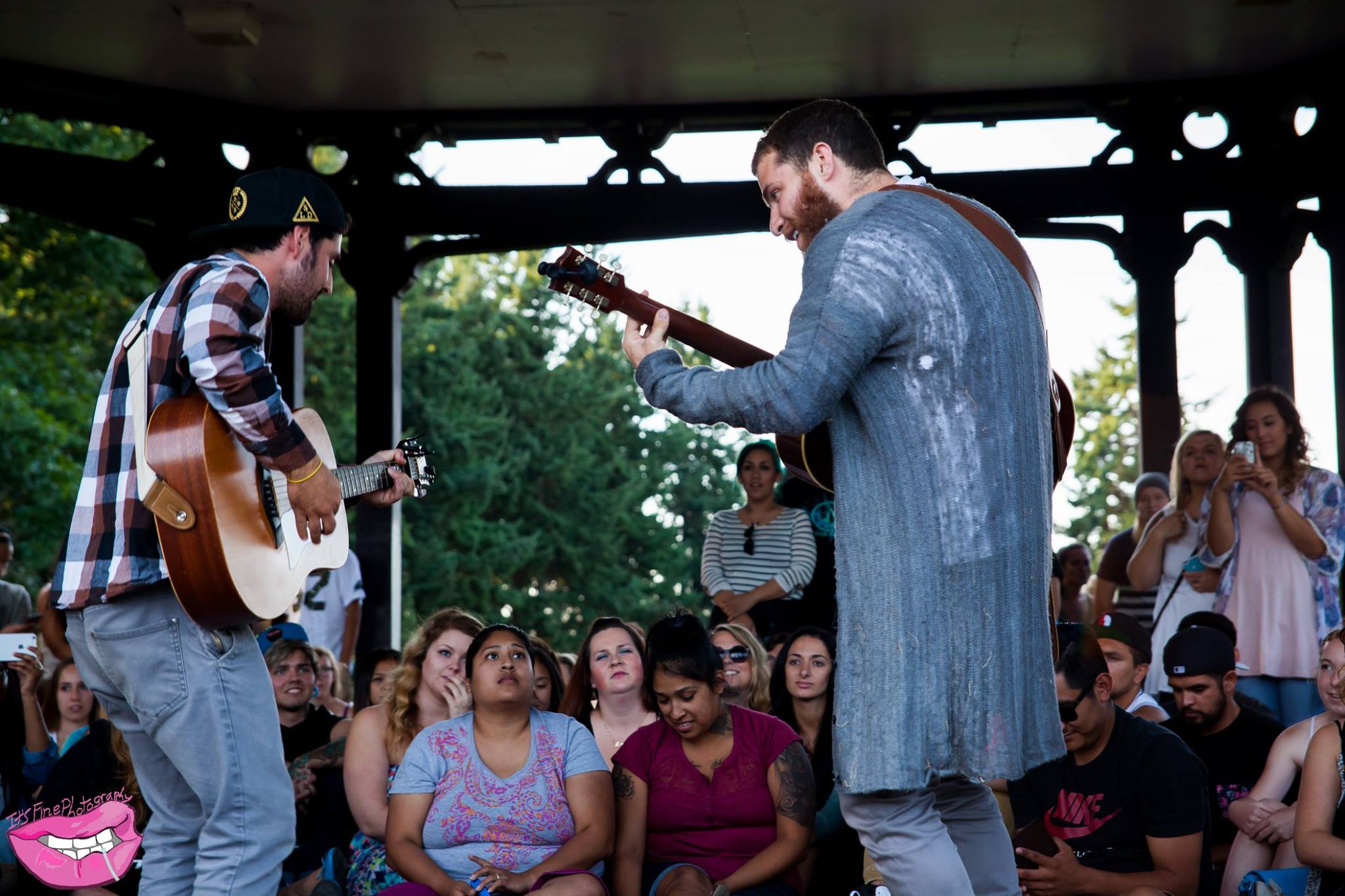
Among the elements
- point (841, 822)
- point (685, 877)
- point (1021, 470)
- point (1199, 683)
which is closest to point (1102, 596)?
point (1199, 683)

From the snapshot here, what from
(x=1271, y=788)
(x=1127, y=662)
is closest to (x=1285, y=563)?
(x=1127, y=662)

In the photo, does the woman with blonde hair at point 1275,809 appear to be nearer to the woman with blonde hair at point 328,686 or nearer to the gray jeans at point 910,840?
the gray jeans at point 910,840

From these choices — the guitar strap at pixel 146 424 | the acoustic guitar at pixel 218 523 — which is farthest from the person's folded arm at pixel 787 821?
the guitar strap at pixel 146 424

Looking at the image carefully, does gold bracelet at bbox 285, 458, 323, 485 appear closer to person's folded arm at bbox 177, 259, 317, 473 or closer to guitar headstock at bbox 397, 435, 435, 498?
person's folded arm at bbox 177, 259, 317, 473

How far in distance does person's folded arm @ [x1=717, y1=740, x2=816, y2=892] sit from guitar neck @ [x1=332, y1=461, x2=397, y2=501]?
1.84 meters

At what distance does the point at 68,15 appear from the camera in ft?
23.6

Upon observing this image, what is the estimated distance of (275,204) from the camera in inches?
129

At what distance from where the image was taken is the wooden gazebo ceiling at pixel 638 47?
23.2ft

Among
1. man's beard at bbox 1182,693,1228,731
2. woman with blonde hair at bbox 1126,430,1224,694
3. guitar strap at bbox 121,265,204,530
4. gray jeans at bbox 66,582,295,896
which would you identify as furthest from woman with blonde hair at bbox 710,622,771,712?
guitar strap at bbox 121,265,204,530

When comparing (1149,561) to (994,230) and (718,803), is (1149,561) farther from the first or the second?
(994,230)

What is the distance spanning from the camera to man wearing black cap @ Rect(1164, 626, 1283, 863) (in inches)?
206

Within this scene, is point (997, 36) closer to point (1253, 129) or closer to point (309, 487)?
point (1253, 129)

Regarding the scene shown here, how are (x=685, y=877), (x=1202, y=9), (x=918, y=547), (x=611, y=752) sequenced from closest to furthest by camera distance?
(x=918, y=547)
(x=685, y=877)
(x=611, y=752)
(x=1202, y=9)

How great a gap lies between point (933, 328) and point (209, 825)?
183 centimetres
